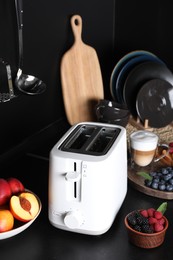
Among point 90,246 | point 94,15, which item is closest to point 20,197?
point 90,246

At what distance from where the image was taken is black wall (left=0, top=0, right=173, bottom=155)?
50.0 inches

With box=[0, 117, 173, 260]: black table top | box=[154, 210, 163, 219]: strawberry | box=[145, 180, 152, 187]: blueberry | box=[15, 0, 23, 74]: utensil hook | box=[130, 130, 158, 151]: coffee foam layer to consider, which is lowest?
box=[0, 117, 173, 260]: black table top

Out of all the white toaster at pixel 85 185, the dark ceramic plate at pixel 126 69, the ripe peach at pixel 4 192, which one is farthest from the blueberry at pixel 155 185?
the dark ceramic plate at pixel 126 69

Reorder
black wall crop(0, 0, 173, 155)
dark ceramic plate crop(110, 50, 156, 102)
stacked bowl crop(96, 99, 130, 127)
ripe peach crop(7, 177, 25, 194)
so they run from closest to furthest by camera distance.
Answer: ripe peach crop(7, 177, 25, 194) → black wall crop(0, 0, 173, 155) → stacked bowl crop(96, 99, 130, 127) → dark ceramic plate crop(110, 50, 156, 102)

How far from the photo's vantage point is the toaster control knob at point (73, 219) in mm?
912

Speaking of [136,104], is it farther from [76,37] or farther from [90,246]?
[90,246]

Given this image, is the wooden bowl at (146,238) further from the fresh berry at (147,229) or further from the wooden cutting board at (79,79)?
the wooden cutting board at (79,79)

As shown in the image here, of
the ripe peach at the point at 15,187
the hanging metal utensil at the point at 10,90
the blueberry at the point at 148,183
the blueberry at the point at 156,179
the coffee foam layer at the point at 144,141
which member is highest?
the hanging metal utensil at the point at 10,90

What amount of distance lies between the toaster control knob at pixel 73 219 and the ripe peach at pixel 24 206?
0.29ft

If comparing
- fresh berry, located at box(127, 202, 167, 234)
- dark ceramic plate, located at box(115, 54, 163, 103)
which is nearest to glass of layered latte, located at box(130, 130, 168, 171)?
fresh berry, located at box(127, 202, 167, 234)

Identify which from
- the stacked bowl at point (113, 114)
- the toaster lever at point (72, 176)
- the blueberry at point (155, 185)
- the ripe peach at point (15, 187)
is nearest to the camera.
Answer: the toaster lever at point (72, 176)

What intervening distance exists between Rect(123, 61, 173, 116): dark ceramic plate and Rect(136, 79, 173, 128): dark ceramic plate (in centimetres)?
3

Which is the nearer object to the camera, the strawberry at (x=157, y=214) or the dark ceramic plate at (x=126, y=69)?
the strawberry at (x=157, y=214)

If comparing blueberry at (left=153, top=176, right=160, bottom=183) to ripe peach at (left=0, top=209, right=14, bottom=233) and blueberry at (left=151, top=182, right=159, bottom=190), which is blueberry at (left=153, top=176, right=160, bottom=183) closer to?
blueberry at (left=151, top=182, right=159, bottom=190)
